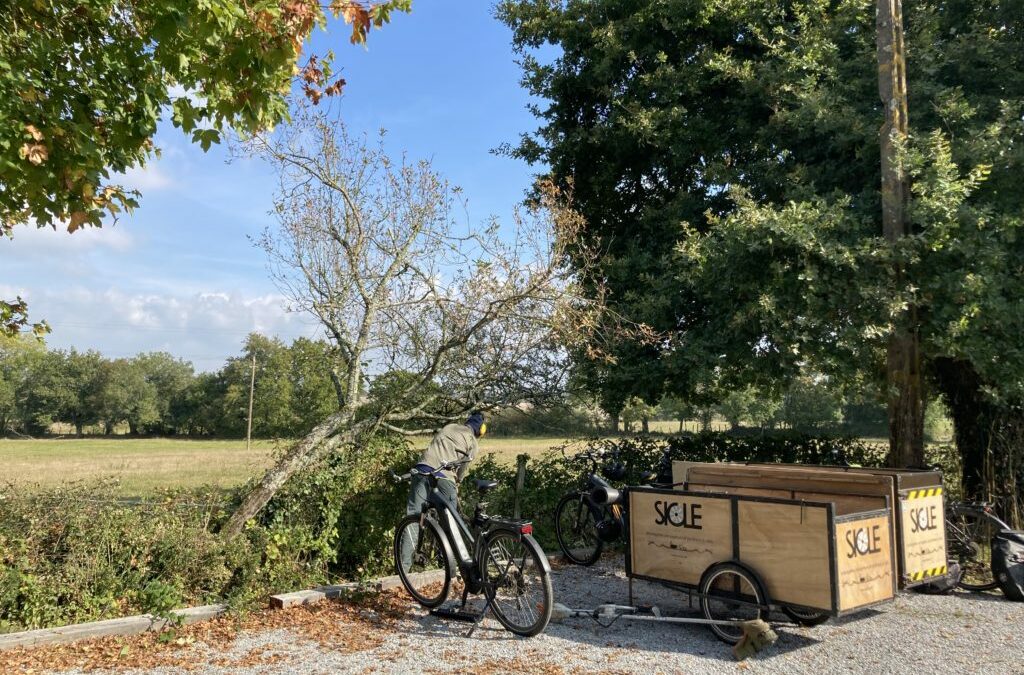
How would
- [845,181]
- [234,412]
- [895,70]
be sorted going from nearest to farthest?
[895,70]
[845,181]
[234,412]

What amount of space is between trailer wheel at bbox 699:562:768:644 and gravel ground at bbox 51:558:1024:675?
0.52ft

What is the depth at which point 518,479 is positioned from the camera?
9.59 m

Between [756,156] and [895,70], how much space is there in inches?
87.3

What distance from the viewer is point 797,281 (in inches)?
330

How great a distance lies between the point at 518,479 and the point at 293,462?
3.39m

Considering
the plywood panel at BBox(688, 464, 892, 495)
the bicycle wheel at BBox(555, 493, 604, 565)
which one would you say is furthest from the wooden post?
the plywood panel at BBox(688, 464, 892, 495)

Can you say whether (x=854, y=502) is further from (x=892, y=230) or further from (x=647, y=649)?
(x=892, y=230)

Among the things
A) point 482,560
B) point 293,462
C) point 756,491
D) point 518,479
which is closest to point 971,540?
point 756,491

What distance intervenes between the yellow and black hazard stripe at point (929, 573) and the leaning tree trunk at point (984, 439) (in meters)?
3.62

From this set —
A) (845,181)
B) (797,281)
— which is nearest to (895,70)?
(845,181)

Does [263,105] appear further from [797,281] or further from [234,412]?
[234,412]

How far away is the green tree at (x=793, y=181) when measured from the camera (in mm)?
8180

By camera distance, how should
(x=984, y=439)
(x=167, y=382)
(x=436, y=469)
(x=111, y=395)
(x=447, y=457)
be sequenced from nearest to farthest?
(x=436, y=469), (x=447, y=457), (x=984, y=439), (x=111, y=395), (x=167, y=382)

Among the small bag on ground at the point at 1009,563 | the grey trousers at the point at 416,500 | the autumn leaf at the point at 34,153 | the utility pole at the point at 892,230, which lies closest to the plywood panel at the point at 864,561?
the small bag on ground at the point at 1009,563
